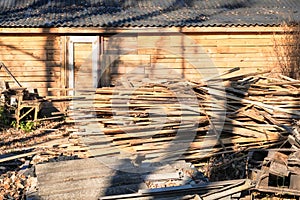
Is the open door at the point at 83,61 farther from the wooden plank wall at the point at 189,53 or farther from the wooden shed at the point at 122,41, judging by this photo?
the wooden plank wall at the point at 189,53

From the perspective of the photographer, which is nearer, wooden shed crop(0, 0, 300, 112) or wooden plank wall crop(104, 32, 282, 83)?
wooden shed crop(0, 0, 300, 112)

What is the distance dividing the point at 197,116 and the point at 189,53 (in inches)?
243

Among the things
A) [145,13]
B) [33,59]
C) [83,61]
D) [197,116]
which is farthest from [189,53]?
[197,116]

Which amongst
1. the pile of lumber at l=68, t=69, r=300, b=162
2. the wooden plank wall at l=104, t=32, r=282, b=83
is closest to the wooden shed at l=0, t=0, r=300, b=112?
the wooden plank wall at l=104, t=32, r=282, b=83

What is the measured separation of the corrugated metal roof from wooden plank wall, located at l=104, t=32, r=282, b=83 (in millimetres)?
463

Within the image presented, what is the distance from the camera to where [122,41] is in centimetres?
1367

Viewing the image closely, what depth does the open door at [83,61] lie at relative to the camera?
43.9ft

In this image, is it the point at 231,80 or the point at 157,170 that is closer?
the point at 157,170

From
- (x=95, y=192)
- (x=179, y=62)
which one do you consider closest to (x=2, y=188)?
(x=95, y=192)

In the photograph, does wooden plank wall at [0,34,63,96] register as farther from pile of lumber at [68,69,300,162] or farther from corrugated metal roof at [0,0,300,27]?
pile of lumber at [68,69,300,162]

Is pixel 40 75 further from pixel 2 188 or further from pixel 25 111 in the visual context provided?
pixel 2 188

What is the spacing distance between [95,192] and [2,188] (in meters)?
1.67

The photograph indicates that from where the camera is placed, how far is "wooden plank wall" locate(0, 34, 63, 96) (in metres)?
13.3

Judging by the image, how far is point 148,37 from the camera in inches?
541
